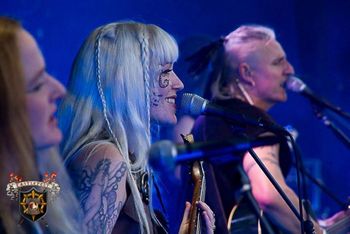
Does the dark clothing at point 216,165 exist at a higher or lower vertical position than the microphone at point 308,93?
lower

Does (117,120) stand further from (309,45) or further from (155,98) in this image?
(309,45)

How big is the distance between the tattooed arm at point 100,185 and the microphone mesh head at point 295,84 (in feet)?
4.57

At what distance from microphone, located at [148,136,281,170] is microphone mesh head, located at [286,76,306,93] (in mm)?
1708

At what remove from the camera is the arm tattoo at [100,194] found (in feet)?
7.94

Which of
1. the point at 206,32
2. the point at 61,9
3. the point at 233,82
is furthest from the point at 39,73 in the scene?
the point at 206,32

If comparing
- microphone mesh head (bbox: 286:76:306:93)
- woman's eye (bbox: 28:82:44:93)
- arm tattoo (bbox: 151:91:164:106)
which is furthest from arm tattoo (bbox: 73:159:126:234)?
microphone mesh head (bbox: 286:76:306:93)

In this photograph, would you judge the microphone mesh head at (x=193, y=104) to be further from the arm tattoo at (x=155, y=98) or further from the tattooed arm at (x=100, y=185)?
the tattooed arm at (x=100, y=185)

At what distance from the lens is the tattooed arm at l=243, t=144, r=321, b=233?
11.4 feet

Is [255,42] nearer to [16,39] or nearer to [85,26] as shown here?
[85,26]

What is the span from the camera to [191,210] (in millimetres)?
2637

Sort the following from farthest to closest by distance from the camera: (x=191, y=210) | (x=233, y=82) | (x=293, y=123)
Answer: (x=293, y=123), (x=233, y=82), (x=191, y=210)

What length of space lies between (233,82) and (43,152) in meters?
2.07

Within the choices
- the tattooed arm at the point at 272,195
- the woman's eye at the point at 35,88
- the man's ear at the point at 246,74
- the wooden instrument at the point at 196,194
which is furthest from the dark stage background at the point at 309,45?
the woman's eye at the point at 35,88

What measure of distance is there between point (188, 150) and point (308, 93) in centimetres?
191
